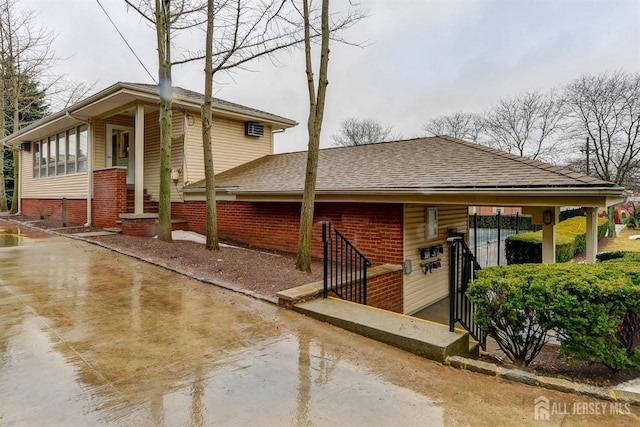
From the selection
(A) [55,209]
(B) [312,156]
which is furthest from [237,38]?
(A) [55,209]

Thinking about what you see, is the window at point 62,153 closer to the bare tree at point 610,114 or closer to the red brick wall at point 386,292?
the red brick wall at point 386,292

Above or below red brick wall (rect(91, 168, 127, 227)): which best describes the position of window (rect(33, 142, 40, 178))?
above

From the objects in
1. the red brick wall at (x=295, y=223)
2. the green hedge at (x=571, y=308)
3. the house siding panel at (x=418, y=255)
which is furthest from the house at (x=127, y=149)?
the green hedge at (x=571, y=308)

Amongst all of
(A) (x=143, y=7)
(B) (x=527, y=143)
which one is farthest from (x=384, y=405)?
(B) (x=527, y=143)

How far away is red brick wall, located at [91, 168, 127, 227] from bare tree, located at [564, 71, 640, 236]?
21989mm

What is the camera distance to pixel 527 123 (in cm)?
2694

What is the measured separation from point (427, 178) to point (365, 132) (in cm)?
3676

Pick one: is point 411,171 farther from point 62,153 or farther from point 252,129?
point 62,153

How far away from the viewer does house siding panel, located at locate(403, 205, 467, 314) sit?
22.8ft

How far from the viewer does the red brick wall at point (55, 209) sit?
12258 millimetres

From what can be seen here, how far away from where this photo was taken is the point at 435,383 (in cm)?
287

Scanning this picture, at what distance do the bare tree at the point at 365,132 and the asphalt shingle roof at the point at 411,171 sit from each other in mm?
30741

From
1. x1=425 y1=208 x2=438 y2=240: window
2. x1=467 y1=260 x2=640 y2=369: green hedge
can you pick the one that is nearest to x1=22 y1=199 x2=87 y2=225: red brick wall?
x1=425 y1=208 x2=438 y2=240: window

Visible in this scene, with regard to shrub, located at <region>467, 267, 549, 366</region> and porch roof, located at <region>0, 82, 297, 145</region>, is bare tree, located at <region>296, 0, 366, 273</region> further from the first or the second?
porch roof, located at <region>0, 82, 297, 145</region>
